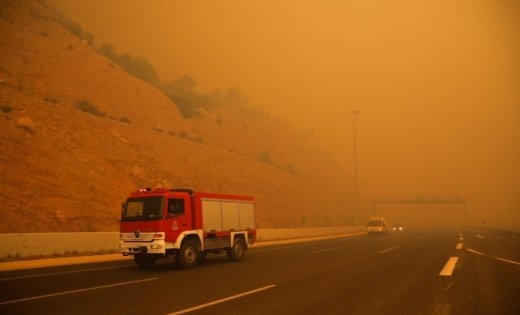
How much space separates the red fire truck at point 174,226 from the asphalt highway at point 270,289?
2.35 feet

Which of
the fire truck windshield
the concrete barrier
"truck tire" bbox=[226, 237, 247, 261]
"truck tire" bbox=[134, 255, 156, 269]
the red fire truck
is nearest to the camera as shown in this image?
the red fire truck

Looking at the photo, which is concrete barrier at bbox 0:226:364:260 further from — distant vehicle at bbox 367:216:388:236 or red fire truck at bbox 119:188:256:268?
distant vehicle at bbox 367:216:388:236

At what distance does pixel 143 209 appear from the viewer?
1514cm

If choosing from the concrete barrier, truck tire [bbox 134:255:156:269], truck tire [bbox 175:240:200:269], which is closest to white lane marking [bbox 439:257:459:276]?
truck tire [bbox 175:240:200:269]

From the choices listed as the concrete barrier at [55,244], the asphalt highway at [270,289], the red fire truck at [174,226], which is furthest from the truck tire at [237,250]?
the concrete barrier at [55,244]

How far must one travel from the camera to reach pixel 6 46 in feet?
144

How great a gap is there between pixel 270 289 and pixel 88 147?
94.7ft

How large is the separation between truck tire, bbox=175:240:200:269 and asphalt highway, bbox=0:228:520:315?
41 cm

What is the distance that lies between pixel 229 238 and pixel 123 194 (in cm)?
1864

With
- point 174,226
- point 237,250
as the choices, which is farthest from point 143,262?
point 237,250

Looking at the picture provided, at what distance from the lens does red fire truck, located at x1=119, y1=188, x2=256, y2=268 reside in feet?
47.7

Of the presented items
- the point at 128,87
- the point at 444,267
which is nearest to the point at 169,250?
the point at 444,267

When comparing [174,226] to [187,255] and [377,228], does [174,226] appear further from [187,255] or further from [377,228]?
[377,228]

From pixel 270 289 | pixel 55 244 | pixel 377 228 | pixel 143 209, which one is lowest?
pixel 377 228
